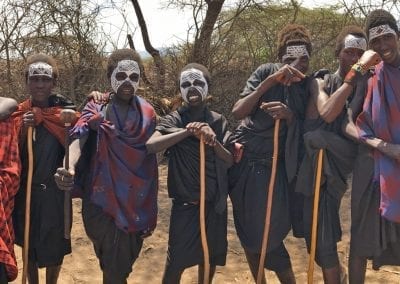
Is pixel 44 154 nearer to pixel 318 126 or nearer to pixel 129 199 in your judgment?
pixel 129 199

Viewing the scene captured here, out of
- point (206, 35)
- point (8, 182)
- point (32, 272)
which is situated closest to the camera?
point (8, 182)

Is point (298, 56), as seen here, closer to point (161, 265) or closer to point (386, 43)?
point (386, 43)

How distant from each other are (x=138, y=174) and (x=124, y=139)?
0.25 m

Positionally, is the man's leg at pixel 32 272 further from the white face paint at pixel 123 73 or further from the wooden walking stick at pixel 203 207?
the white face paint at pixel 123 73

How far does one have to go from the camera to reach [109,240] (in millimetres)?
3270

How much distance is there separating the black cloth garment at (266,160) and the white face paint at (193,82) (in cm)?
29

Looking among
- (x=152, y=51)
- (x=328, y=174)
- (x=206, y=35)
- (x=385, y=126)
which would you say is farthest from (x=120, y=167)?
(x=152, y=51)

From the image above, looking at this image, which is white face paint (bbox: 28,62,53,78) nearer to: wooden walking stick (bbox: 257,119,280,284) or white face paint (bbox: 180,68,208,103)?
white face paint (bbox: 180,68,208,103)

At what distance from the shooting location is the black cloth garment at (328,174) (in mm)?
3182

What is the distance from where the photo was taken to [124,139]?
320 centimetres

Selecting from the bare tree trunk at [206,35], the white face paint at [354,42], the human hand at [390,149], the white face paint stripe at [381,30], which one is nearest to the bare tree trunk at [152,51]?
the bare tree trunk at [206,35]

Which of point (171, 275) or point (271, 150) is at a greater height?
point (271, 150)

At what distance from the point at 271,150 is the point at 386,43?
3.26 ft

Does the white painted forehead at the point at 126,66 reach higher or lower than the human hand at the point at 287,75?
higher
